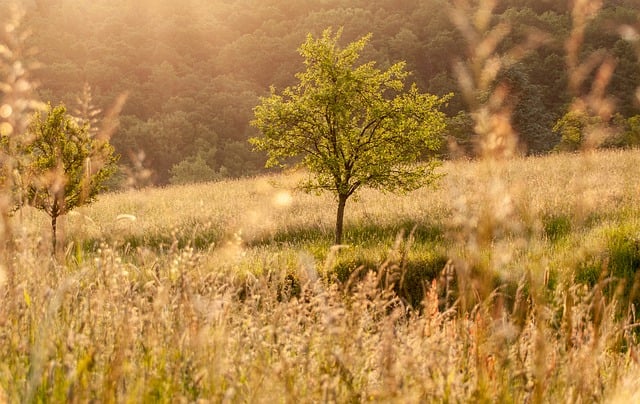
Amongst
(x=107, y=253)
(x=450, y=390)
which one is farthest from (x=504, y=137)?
(x=107, y=253)

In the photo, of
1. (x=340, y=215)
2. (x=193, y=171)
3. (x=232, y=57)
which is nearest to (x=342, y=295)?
(x=340, y=215)

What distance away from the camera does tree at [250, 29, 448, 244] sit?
9.55 meters

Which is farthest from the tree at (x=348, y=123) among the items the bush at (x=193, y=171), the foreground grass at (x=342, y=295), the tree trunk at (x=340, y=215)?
the bush at (x=193, y=171)

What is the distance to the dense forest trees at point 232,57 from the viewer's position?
40.6 meters

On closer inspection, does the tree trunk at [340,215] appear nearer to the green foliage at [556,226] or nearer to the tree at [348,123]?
the tree at [348,123]

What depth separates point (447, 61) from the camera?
4831 cm

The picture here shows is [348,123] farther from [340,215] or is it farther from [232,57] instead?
[232,57]

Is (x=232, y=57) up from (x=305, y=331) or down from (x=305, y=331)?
up

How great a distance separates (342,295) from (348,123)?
238 inches

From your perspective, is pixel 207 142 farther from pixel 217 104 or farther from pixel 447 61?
pixel 447 61

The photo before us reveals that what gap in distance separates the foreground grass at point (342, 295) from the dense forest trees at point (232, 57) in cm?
2137

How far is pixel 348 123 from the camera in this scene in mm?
10039

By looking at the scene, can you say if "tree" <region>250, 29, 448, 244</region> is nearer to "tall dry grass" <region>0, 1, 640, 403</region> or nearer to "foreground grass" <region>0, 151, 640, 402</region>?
"foreground grass" <region>0, 151, 640, 402</region>

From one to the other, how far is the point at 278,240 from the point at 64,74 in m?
40.1
